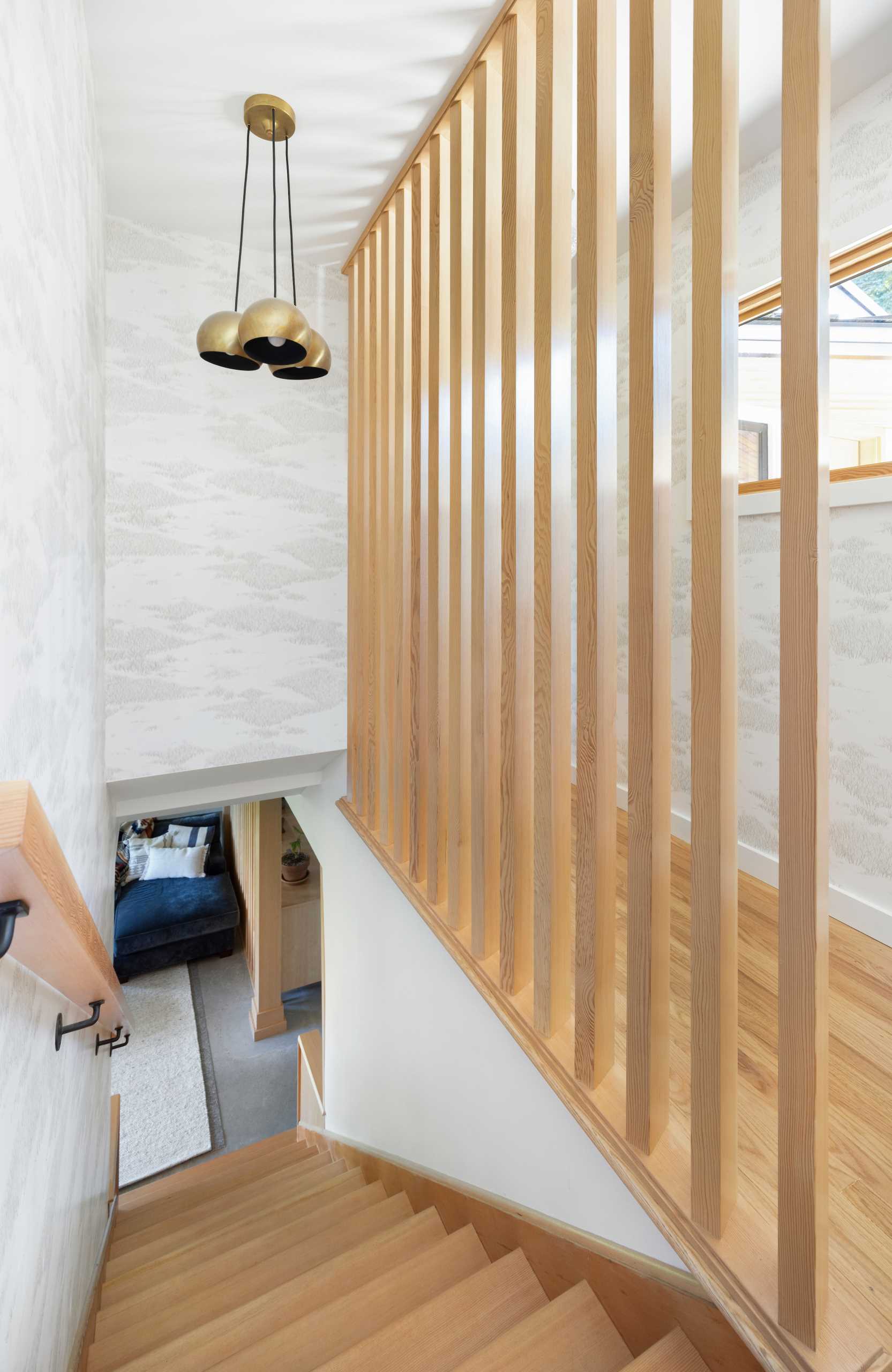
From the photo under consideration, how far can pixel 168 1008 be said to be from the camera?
5.16 meters

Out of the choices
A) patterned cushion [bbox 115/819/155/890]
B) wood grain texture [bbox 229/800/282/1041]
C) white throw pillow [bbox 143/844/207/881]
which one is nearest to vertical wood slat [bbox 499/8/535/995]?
wood grain texture [bbox 229/800/282/1041]

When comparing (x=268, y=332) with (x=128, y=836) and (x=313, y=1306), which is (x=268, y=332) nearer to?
(x=313, y=1306)

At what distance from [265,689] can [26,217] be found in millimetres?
2030

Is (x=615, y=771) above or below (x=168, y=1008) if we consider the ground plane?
above

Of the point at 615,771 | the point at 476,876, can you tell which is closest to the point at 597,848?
the point at 615,771

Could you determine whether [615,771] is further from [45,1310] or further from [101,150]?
[101,150]

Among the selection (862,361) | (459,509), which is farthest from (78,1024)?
(862,361)

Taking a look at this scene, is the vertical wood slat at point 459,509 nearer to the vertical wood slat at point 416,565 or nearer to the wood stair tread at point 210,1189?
the vertical wood slat at point 416,565

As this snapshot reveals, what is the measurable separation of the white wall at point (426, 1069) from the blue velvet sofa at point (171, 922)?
251 cm

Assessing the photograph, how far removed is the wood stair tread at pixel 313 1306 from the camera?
1.37 meters

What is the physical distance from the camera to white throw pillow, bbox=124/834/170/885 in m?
6.06

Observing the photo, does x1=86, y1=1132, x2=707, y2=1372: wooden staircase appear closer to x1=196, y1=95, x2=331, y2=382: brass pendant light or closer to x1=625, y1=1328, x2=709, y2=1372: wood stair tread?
x1=625, y1=1328, x2=709, y2=1372: wood stair tread

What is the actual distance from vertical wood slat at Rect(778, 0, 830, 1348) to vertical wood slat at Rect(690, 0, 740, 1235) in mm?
94

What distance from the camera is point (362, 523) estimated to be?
2.69 metres
